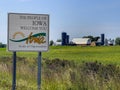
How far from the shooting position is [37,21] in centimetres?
1000

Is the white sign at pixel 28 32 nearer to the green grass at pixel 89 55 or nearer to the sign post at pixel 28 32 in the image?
the sign post at pixel 28 32

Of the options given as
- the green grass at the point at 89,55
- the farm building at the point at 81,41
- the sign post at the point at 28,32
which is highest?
the sign post at the point at 28,32

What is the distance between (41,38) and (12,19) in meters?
0.94

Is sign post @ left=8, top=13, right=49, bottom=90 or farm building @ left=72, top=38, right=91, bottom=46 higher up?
sign post @ left=8, top=13, right=49, bottom=90

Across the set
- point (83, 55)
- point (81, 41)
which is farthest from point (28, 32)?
point (81, 41)

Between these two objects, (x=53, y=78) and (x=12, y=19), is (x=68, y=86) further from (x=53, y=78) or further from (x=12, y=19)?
(x=12, y=19)

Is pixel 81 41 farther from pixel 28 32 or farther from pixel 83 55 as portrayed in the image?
pixel 28 32

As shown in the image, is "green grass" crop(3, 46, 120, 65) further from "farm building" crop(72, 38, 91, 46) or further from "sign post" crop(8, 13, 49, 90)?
"farm building" crop(72, 38, 91, 46)

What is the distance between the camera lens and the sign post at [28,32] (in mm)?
9867

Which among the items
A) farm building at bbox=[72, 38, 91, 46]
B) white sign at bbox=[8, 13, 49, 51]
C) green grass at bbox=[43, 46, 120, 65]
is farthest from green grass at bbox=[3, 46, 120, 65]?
farm building at bbox=[72, 38, 91, 46]

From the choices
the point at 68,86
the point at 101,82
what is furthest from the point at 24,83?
the point at 101,82

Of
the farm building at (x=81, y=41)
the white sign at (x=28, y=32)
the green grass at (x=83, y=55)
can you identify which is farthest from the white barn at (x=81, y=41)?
the white sign at (x=28, y=32)

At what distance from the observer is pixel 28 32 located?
10023 millimetres

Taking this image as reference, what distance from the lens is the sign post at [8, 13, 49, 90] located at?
32.4ft
